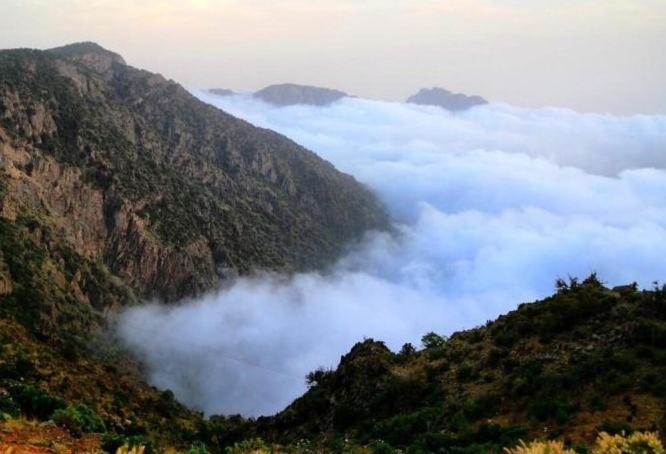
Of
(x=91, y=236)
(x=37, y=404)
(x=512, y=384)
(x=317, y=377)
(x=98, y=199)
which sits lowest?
(x=512, y=384)

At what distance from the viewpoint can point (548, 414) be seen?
19469 mm

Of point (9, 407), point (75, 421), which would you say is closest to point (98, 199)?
point (9, 407)

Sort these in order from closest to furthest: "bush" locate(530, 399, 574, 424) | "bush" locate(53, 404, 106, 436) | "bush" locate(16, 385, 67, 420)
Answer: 1. "bush" locate(53, 404, 106, 436)
2. "bush" locate(16, 385, 67, 420)
3. "bush" locate(530, 399, 574, 424)

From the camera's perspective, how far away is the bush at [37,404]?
59.2ft

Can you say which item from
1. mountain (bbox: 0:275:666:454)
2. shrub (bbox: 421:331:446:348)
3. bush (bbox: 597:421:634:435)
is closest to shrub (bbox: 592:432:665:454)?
mountain (bbox: 0:275:666:454)

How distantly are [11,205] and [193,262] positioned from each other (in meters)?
50.5

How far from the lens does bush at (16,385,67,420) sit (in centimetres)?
1805

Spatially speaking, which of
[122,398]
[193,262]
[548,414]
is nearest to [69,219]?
[193,262]

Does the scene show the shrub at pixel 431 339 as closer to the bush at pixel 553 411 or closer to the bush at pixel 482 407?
the bush at pixel 482 407

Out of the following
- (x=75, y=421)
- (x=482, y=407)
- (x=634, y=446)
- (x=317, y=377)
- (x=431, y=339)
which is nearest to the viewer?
(x=634, y=446)

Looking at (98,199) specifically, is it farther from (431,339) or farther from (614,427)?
(614,427)

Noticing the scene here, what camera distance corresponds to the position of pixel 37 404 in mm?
18438

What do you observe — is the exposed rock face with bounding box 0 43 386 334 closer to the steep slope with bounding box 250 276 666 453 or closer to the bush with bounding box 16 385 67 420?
the steep slope with bounding box 250 276 666 453

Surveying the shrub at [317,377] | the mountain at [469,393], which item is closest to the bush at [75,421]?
the mountain at [469,393]
